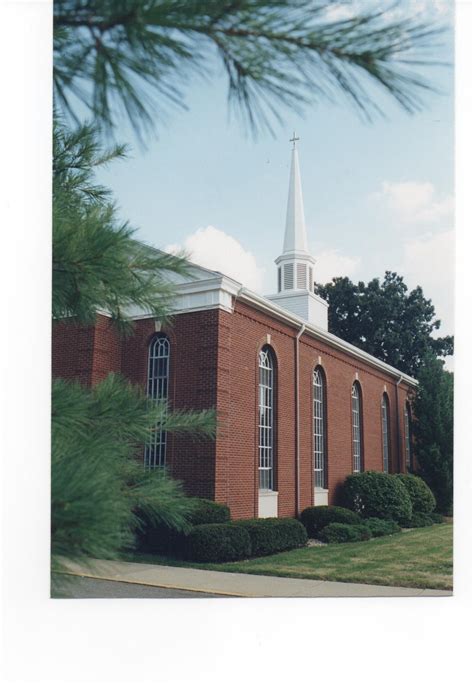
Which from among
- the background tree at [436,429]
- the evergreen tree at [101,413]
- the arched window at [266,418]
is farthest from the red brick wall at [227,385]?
the evergreen tree at [101,413]

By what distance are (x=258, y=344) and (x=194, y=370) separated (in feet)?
→ 5.49

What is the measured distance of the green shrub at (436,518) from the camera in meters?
11.6

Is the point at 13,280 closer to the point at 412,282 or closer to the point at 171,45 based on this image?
the point at 171,45

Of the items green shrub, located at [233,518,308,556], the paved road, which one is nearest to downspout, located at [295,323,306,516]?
green shrub, located at [233,518,308,556]

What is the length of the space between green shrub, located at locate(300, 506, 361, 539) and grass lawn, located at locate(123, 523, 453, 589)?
1.60m

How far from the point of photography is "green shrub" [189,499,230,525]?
9.16 metres

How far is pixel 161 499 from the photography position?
98.2 inches

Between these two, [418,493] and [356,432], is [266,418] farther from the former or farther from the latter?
[356,432]

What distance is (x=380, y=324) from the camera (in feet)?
55.9

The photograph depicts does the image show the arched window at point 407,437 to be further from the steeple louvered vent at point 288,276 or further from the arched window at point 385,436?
the steeple louvered vent at point 288,276

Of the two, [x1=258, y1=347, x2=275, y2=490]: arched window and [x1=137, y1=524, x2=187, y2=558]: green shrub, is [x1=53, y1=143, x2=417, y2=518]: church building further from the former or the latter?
[x1=137, y1=524, x2=187, y2=558]: green shrub

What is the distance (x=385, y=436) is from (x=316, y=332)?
4.36 meters

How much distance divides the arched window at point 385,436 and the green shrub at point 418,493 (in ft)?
4.31

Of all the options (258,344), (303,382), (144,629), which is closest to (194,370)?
(258,344)
